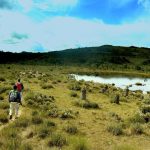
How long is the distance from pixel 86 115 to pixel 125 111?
5440 mm

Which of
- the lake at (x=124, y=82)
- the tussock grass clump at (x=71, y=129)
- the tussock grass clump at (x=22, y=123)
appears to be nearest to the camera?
the tussock grass clump at (x=71, y=129)

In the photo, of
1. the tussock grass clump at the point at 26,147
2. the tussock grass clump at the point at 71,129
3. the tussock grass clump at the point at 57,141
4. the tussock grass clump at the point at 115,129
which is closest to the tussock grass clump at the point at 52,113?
the tussock grass clump at the point at 71,129

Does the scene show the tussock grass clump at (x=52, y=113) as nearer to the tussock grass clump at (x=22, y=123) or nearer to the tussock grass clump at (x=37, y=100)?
the tussock grass clump at (x=22, y=123)

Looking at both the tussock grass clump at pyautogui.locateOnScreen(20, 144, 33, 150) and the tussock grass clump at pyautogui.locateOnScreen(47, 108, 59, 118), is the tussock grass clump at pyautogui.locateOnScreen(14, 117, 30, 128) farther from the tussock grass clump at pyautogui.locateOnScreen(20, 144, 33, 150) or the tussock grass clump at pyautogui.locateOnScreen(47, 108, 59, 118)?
the tussock grass clump at pyautogui.locateOnScreen(20, 144, 33, 150)

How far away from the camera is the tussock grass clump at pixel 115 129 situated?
71.2ft

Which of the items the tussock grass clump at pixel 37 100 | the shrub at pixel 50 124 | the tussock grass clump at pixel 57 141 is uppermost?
the tussock grass clump at pixel 37 100

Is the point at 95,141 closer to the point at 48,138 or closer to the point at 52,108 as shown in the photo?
the point at 48,138

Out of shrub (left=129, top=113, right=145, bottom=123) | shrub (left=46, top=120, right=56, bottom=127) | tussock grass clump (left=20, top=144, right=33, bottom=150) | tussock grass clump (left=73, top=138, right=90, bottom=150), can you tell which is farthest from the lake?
tussock grass clump (left=20, top=144, right=33, bottom=150)

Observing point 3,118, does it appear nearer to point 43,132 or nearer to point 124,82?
point 43,132

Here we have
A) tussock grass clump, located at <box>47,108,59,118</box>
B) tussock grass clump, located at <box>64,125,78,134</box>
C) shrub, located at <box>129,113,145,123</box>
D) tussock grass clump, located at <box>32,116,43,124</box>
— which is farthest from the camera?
tussock grass clump, located at <box>47,108,59,118</box>

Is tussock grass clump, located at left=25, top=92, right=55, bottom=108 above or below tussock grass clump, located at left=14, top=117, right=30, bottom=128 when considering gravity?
above

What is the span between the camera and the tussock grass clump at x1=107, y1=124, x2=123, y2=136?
71.2 feet

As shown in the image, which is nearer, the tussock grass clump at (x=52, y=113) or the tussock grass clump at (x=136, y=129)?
the tussock grass clump at (x=136, y=129)

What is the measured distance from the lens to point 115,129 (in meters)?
22.0
